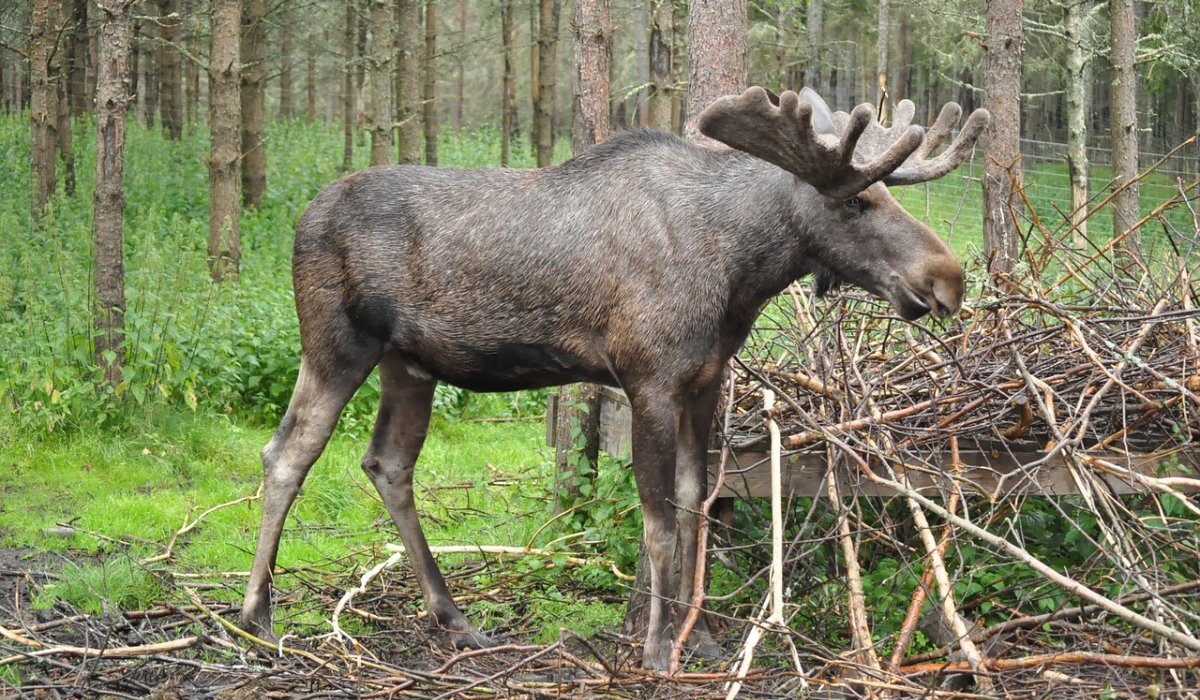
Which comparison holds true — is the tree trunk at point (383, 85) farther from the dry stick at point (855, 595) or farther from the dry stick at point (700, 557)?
the dry stick at point (855, 595)

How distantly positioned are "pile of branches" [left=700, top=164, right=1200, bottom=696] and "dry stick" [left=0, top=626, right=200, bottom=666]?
8.50 ft

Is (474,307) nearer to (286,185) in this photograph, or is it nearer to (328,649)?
(328,649)

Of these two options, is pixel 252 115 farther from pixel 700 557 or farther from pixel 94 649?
pixel 700 557

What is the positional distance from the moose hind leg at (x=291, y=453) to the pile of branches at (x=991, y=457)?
1870 mm

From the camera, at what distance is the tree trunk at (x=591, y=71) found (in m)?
7.40

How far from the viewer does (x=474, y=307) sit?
5.57m

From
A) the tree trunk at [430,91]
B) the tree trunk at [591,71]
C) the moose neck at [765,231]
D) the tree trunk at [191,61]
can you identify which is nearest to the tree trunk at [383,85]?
the tree trunk at [191,61]

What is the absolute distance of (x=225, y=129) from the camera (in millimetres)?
13695

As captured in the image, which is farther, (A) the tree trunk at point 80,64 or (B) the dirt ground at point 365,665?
(A) the tree trunk at point 80,64


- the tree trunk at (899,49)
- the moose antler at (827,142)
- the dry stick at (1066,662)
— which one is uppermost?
the tree trunk at (899,49)

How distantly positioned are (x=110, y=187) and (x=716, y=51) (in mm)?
5186

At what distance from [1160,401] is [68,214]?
12400mm

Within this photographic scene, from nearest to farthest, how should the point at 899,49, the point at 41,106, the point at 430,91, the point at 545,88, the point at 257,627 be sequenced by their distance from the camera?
the point at 257,627
the point at 41,106
the point at 545,88
the point at 430,91
the point at 899,49

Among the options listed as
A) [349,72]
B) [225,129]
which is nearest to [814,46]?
[349,72]
